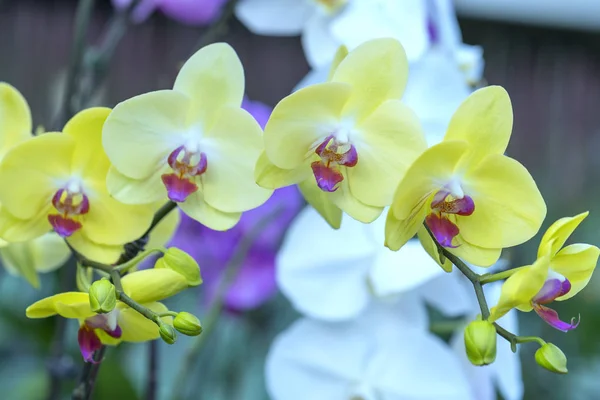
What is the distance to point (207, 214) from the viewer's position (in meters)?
0.28

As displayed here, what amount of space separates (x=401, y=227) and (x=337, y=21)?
0.82 feet

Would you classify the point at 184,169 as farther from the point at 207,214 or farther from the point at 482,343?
the point at 482,343

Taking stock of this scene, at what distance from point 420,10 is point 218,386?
50cm

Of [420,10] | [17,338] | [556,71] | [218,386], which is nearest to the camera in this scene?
[420,10]

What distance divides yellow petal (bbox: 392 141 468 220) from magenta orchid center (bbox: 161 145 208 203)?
0.26 ft

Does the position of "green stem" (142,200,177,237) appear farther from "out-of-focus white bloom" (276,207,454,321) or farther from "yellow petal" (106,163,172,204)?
"out-of-focus white bloom" (276,207,454,321)

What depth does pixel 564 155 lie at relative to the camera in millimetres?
2369

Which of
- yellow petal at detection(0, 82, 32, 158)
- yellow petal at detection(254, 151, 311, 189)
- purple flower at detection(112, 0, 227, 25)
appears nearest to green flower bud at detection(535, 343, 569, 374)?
yellow petal at detection(254, 151, 311, 189)

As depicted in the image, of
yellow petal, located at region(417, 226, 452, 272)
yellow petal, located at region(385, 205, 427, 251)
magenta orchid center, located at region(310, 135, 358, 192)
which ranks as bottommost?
yellow petal, located at region(417, 226, 452, 272)

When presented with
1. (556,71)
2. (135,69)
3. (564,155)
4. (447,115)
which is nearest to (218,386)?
(447,115)

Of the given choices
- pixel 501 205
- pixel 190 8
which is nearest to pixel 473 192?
pixel 501 205

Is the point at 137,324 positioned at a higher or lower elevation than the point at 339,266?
higher

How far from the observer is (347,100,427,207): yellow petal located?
25 cm

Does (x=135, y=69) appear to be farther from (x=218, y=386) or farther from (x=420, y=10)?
(x=420, y=10)
